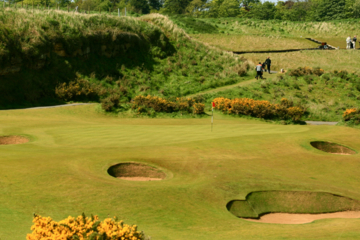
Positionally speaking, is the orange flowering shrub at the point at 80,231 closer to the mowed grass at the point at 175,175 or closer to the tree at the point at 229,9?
the mowed grass at the point at 175,175

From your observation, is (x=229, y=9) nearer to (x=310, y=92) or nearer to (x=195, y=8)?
(x=195, y=8)

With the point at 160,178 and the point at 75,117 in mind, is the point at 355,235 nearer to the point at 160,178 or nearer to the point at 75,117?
the point at 160,178

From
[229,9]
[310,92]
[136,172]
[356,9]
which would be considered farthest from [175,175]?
[229,9]

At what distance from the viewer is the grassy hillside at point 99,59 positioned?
111 ft

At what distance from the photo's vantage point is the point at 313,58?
59.7 metres

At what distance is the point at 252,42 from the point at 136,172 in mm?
61081

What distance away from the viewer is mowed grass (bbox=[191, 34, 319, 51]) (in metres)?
68.1

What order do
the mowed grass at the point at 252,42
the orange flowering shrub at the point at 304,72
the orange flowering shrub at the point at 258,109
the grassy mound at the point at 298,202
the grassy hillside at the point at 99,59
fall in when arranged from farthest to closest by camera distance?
1. the mowed grass at the point at 252,42
2. the orange flowering shrub at the point at 304,72
3. the grassy hillside at the point at 99,59
4. the orange flowering shrub at the point at 258,109
5. the grassy mound at the point at 298,202

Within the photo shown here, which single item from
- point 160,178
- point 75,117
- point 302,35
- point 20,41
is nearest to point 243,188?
point 160,178

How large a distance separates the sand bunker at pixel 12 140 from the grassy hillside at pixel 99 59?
1496 cm

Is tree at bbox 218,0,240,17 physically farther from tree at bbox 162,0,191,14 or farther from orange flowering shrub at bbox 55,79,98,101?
orange flowering shrub at bbox 55,79,98,101

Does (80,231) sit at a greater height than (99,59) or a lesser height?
lesser

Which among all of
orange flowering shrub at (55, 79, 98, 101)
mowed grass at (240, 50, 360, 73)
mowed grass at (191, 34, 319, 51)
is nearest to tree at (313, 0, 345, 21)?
mowed grass at (191, 34, 319, 51)

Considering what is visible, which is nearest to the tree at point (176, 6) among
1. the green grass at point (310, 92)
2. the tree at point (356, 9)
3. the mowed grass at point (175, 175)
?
the tree at point (356, 9)
